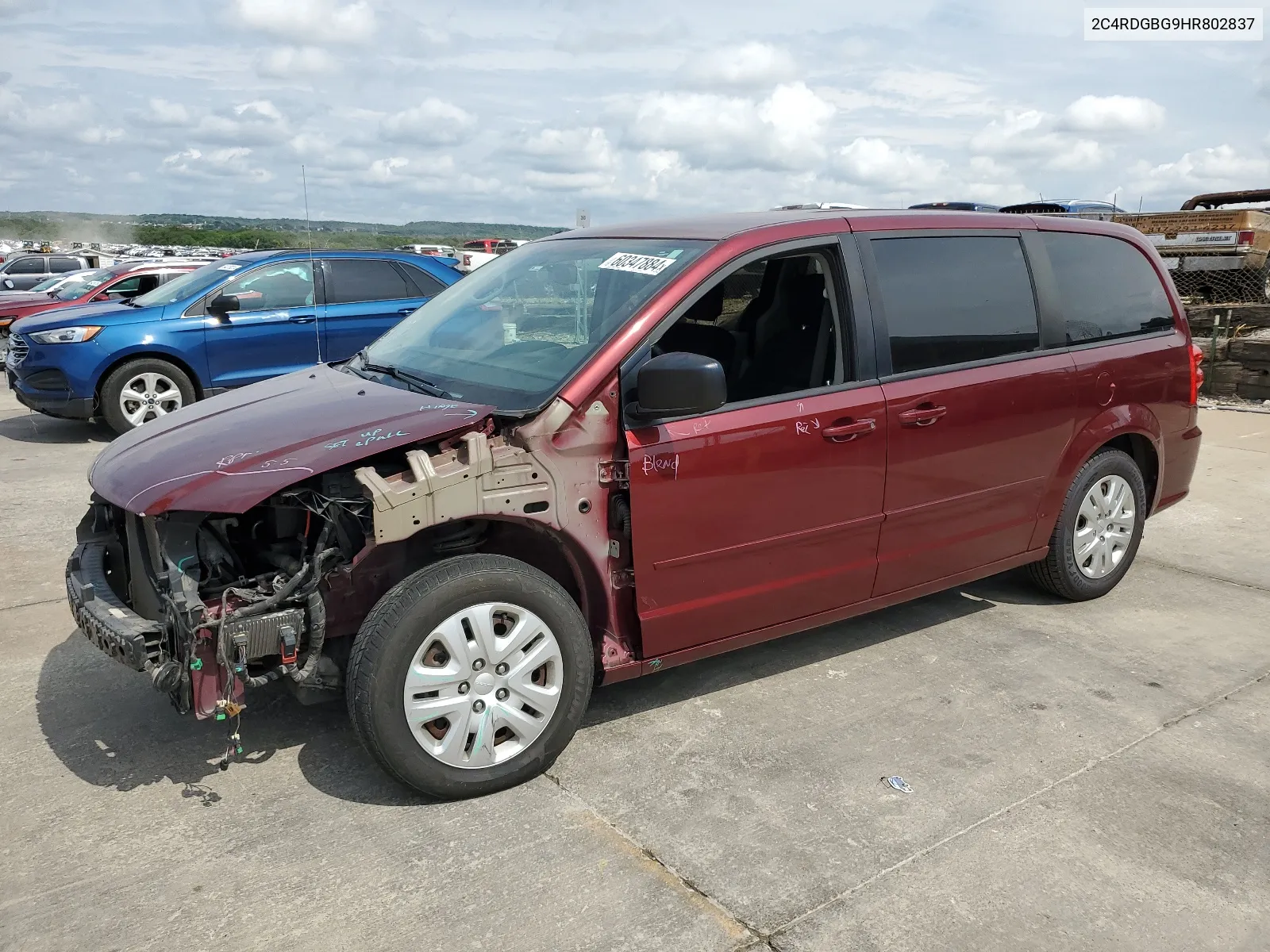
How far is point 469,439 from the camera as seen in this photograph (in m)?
3.22

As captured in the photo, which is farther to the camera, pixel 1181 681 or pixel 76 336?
pixel 76 336

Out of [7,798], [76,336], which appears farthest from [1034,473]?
[76,336]

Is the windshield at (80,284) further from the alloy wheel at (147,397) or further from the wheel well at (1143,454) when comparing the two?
the wheel well at (1143,454)

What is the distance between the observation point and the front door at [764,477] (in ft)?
11.4

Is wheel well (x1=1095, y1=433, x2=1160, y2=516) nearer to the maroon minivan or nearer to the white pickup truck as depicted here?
the maroon minivan

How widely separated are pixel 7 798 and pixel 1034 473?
4.02 metres

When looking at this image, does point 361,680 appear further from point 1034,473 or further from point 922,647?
point 1034,473

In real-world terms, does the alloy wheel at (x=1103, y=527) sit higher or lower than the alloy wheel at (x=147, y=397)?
lower

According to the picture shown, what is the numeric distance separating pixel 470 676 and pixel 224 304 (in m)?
6.92

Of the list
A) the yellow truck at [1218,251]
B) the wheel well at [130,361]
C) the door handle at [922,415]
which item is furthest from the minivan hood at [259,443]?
the yellow truck at [1218,251]

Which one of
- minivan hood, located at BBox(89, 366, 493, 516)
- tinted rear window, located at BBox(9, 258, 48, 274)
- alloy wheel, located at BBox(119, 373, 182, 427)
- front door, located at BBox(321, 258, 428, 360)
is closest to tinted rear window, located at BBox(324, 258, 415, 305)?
front door, located at BBox(321, 258, 428, 360)

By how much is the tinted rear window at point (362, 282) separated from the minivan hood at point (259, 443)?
5.87 meters

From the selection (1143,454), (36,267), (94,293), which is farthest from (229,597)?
(36,267)

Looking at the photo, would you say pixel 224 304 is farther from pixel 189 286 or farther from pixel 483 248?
pixel 483 248
